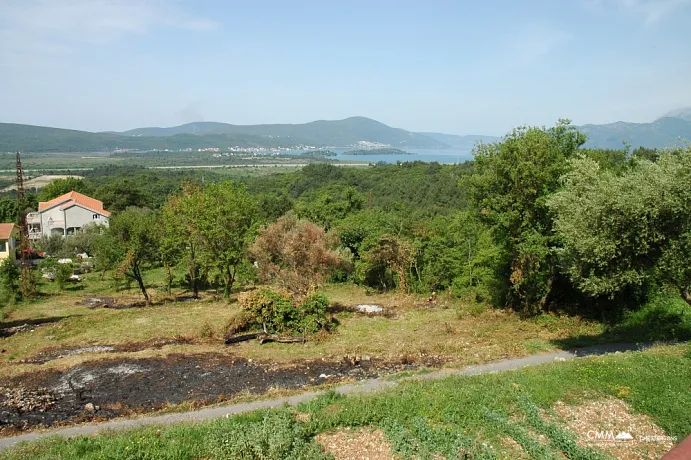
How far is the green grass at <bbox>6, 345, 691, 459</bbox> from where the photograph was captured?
9.43m

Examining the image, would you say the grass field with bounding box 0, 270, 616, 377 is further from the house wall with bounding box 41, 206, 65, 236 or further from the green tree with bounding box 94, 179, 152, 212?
the green tree with bounding box 94, 179, 152, 212

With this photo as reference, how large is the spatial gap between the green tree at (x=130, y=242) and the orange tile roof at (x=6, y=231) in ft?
69.8

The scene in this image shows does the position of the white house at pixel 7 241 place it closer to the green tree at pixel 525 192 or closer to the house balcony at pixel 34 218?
the house balcony at pixel 34 218

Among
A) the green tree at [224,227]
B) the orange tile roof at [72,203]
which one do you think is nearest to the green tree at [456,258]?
the green tree at [224,227]

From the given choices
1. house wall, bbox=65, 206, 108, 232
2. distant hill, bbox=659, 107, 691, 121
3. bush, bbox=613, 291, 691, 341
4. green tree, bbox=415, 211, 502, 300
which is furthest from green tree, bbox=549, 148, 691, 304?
distant hill, bbox=659, 107, 691, 121

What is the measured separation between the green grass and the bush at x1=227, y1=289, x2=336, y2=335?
899 centimetres

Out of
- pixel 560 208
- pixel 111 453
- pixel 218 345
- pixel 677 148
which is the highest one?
pixel 677 148

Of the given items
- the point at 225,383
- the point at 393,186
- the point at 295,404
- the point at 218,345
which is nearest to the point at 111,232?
the point at 218,345

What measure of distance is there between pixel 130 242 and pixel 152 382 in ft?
50.3

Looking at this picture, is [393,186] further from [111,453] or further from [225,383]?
[111,453]

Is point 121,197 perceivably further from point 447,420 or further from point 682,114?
point 682,114

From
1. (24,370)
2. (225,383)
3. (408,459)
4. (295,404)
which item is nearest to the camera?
(408,459)

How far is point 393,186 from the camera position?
8750cm

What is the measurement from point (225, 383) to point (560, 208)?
13188 mm
